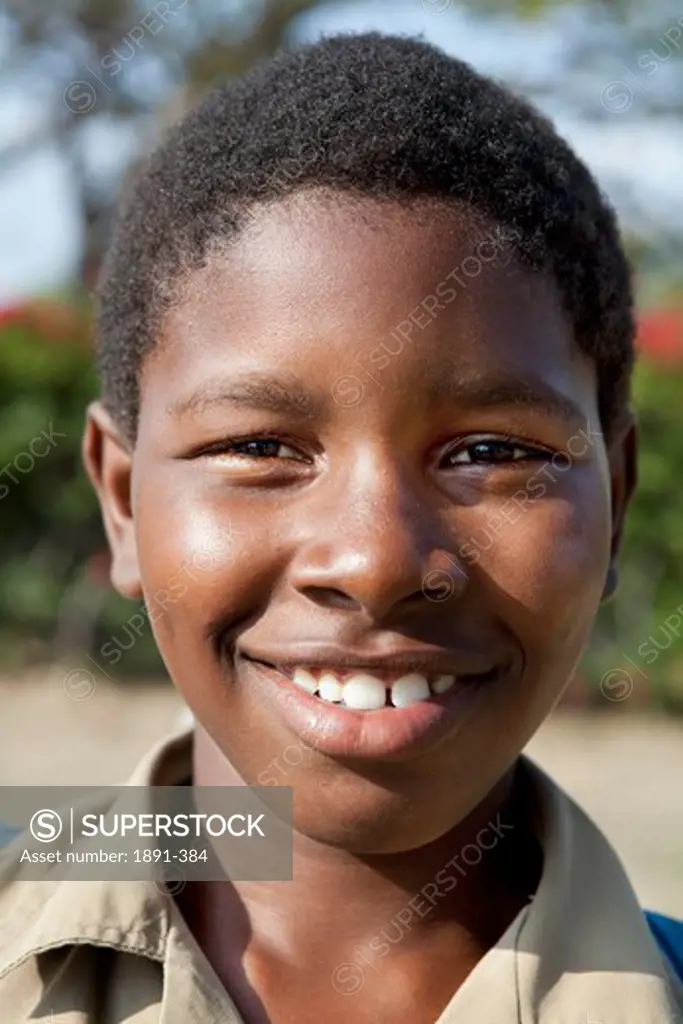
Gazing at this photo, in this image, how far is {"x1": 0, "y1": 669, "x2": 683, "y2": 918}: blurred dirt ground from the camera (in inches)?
216

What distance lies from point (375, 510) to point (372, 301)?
254 millimetres

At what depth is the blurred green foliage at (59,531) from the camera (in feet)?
22.8

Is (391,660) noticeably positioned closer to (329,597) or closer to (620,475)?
(329,597)

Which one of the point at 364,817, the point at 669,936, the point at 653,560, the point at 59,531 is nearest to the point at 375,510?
the point at 364,817

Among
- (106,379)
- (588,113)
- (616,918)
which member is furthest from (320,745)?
(588,113)

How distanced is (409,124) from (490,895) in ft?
3.42

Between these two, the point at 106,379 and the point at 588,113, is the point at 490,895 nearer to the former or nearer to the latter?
the point at 106,379

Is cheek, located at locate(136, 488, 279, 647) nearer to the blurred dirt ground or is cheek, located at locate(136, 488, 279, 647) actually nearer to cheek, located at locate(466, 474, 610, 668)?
cheek, located at locate(466, 474, 610, 668)

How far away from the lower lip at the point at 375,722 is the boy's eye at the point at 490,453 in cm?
27

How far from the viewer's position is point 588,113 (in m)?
9.10

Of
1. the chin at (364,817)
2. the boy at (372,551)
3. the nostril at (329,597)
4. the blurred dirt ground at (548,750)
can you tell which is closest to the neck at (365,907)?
the boy at (372,551)

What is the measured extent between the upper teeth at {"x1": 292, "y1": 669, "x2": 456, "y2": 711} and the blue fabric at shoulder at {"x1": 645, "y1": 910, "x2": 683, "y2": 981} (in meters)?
0.55

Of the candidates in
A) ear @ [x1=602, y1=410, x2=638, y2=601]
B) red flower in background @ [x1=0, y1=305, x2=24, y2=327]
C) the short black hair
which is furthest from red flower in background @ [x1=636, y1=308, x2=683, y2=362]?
the short black hair

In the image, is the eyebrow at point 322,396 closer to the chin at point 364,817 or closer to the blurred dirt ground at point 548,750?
the chin at point 364,817
